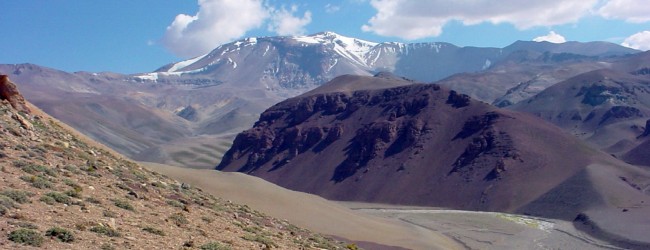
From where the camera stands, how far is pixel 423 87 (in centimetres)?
12950

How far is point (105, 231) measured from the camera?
45.4 feet

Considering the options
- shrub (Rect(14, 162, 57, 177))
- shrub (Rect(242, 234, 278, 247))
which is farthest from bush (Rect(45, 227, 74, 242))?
shrub (Rect(242, 234, 278, 247))

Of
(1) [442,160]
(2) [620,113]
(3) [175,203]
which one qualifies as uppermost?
(3) [175,203]

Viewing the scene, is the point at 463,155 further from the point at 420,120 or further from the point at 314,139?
the point at 314,139

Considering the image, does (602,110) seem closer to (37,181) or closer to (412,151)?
(412,151)

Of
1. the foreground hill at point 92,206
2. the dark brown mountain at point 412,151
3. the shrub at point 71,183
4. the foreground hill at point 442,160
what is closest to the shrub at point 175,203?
the foreground hill at point 92,206

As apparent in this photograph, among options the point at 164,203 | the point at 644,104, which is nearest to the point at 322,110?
the point at 644,104

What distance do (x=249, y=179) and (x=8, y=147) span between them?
31.0 m

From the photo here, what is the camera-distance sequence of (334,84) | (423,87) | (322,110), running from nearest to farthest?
1. (423,87)
2. (322,110)
3. (334,84)

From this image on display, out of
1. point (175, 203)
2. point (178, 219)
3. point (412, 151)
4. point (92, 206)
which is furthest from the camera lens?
point (412, 151)

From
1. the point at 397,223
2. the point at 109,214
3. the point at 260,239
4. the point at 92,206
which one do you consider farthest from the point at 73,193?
the point at 397,223

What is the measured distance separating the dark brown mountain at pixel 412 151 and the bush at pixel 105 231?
A: 78.4 meters

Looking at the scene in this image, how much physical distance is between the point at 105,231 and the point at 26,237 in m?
2.01

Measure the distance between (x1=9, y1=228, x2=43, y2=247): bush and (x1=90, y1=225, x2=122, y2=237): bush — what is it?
1510 millimetres
